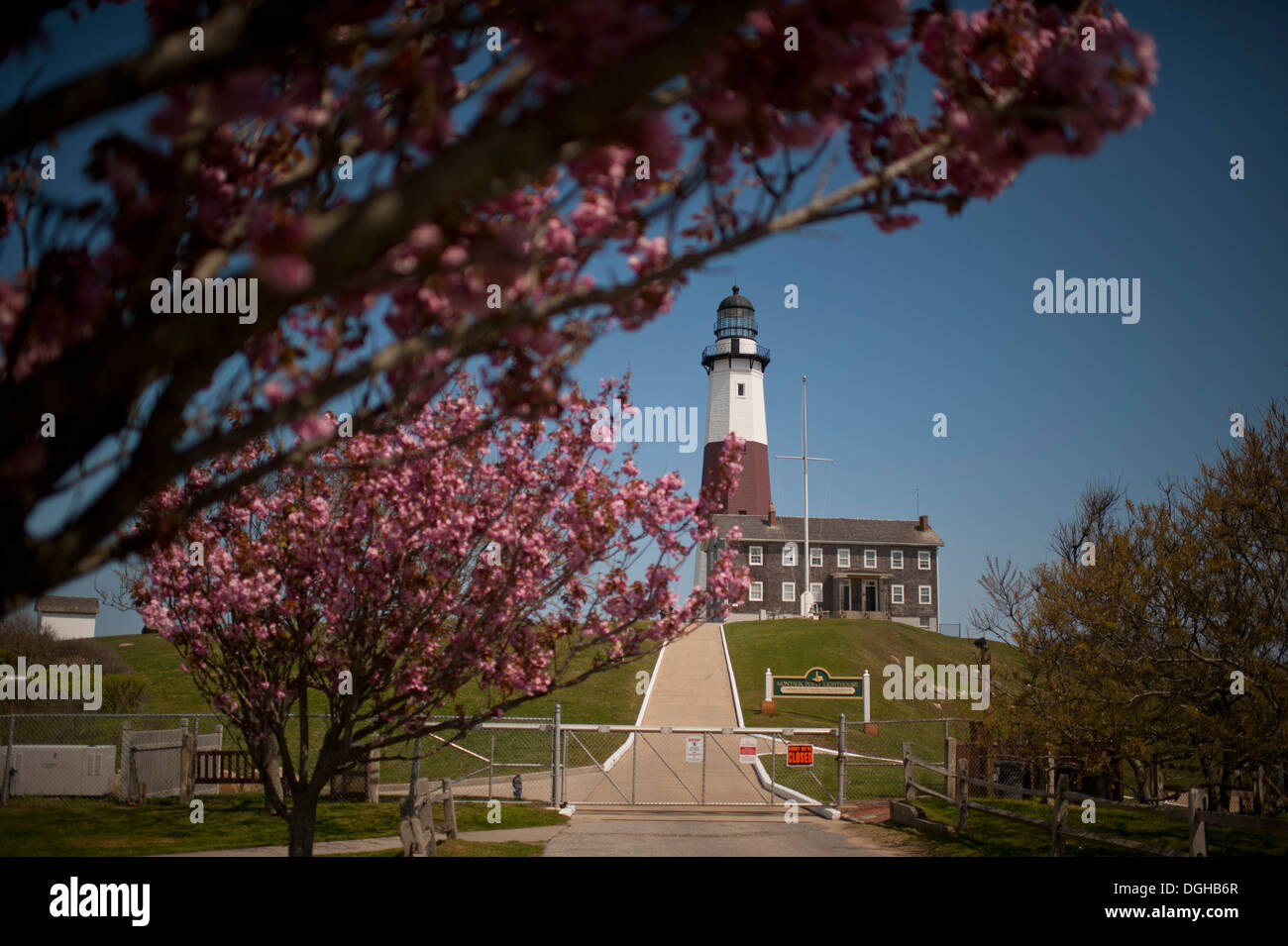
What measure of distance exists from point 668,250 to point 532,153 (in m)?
1.51

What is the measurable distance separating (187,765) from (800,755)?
45.0 feet

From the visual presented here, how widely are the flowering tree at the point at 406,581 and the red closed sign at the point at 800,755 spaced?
12.4m

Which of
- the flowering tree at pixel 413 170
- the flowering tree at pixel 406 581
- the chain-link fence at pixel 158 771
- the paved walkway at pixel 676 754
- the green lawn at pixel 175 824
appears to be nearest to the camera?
the flowering tree at pixel 413 170

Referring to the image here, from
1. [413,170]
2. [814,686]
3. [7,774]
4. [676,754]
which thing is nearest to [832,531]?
[814,686]

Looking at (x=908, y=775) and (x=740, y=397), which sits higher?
(x=740, y=397)

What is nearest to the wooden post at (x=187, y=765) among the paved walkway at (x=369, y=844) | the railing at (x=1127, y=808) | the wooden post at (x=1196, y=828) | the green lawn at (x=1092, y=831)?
the paved walkway at (x=369, y=844)

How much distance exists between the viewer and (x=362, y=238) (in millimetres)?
2381

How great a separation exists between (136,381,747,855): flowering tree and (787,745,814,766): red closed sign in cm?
1244

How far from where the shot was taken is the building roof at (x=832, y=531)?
64750 millimetres

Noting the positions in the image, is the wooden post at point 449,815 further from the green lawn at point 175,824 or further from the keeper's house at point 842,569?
the keeper's house at point 842,569

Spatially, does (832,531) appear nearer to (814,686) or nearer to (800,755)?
(814,686)

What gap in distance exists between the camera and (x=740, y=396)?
222 ft

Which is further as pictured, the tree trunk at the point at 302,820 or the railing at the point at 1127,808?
the railing at the point at 1127,808
